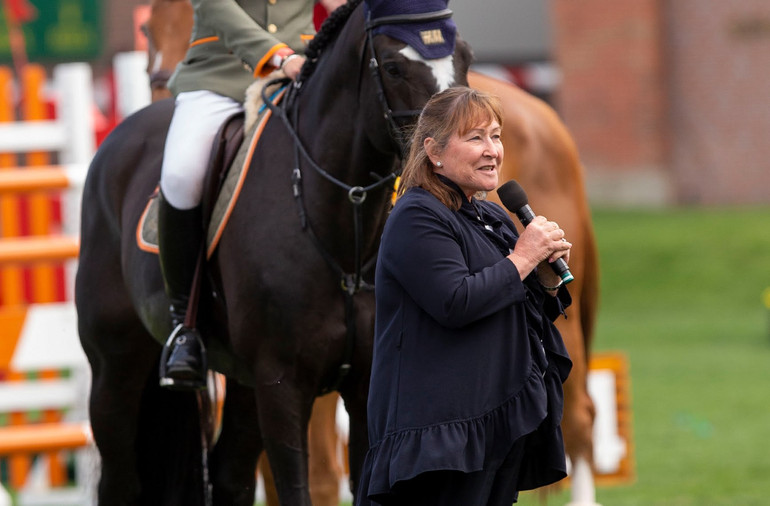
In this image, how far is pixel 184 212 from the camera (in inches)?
205

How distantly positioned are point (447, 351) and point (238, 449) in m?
2.49

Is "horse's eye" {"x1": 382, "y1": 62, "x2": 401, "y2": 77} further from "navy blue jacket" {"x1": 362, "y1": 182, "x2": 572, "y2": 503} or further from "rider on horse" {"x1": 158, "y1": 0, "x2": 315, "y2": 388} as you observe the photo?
"navy blue jacket" {"x1": 362, "y1": 182, "x2": 572, "y2": 503}

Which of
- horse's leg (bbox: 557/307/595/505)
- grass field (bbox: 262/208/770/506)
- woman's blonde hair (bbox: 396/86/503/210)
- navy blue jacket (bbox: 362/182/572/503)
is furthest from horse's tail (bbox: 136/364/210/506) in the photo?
woman's blonde hair (bbox: 396/86/503/210)

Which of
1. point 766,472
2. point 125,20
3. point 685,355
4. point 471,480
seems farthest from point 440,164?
point 125,20

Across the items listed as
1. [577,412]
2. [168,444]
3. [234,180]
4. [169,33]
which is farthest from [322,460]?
[169,33]

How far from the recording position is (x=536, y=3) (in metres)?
28.7

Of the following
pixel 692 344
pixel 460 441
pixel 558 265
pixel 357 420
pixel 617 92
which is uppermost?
pixel 558 265

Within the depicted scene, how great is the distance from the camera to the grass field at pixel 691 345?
8.41m

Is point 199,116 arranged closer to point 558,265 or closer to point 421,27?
point 421,27

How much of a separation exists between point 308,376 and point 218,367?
0.75m

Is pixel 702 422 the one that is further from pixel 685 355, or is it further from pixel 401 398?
pixel 401 398

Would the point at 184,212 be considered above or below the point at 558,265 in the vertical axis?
below

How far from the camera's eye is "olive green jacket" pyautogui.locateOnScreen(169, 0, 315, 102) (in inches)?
202

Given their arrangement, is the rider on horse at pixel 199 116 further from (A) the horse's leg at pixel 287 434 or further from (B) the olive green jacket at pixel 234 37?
(A) the horse's leg at pixel 287 434
